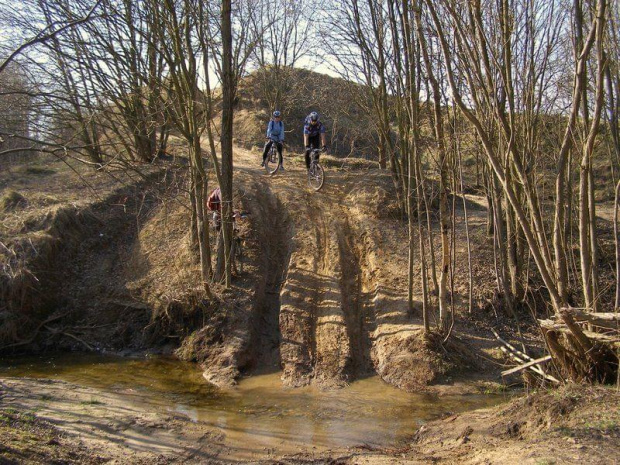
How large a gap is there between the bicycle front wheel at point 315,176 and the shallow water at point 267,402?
7744mm

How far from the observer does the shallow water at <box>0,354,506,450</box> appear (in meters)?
7.28

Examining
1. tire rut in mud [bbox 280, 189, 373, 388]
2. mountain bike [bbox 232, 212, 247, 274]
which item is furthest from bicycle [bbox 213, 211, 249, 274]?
tire rut in mud [bbox 280, 189, 373, 388]

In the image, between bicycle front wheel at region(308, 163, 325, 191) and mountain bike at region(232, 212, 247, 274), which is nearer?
mountain bike at region(232, 212, 247, 274)

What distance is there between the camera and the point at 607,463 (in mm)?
4262

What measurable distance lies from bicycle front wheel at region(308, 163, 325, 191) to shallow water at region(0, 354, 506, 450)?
7744mm

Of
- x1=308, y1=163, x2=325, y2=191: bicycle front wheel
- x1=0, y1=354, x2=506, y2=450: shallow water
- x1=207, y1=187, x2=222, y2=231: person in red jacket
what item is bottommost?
x1=0, y1=354, x2=506, y2=450: shallow water

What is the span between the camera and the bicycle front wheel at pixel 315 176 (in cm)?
1648

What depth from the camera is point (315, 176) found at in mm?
16766

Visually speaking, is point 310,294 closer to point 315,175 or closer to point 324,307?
point 324,307

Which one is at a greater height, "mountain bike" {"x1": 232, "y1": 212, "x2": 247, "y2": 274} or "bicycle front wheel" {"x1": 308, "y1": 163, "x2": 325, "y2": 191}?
"bicycle front wheel" {"x1": 308, "y1": 163, "x2": 325, "y2": 191}

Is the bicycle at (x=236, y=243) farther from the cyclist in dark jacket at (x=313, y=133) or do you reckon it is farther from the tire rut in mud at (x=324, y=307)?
the cyclist in dark jacket at (x=313, y=133)

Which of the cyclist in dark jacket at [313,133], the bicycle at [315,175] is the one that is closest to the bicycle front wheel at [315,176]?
the bicycle at [315,175]

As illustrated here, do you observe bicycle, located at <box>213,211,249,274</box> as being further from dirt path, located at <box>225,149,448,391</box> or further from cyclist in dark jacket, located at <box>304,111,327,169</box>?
cyclist in dark jacket, located at <box>304,111,327,169</box>

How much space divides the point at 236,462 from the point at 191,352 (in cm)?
508
